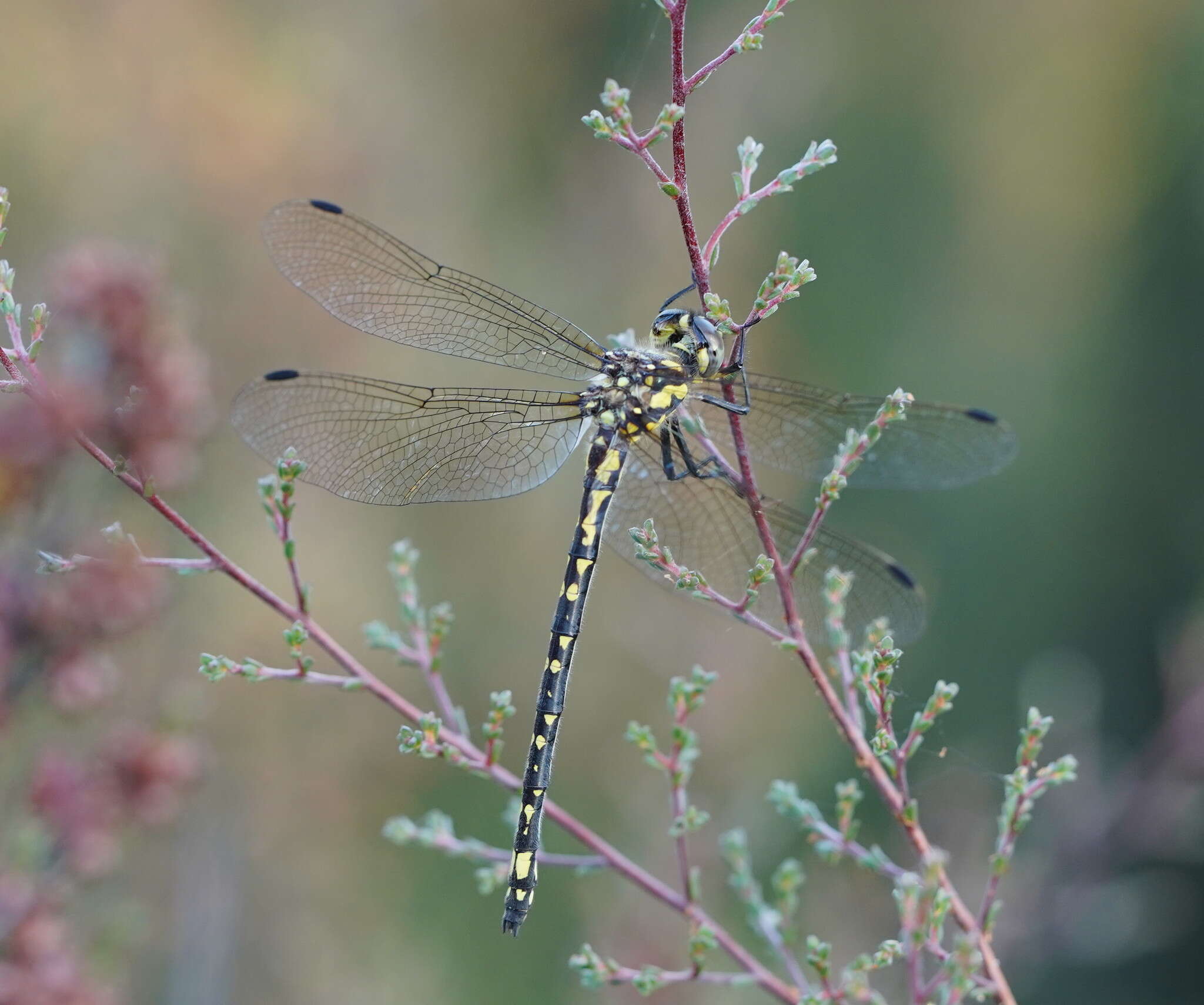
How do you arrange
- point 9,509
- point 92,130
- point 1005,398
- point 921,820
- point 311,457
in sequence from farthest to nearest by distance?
1. point 1005,398
2. point 92,130
3. point 921,820
4. point 311,457
5. point 9,509

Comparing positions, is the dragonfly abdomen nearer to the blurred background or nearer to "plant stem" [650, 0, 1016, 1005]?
"plant stem" [650, 0, 1016, 1005]

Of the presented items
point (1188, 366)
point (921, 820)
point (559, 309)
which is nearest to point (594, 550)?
point (921, 820)

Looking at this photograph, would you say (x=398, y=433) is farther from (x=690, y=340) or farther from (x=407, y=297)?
(x=690, y=340)

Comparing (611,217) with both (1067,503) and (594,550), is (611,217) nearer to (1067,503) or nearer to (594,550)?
(1067,503)

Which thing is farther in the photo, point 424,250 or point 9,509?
point 424,250

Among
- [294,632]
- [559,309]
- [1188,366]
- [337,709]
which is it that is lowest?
[294,632]

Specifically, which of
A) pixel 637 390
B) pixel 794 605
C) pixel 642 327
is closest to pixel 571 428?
pixel 637 390

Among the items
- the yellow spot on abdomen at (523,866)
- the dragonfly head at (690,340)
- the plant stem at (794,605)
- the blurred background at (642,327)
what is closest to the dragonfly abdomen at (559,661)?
the yellow spot on abdomen at (523,866)
